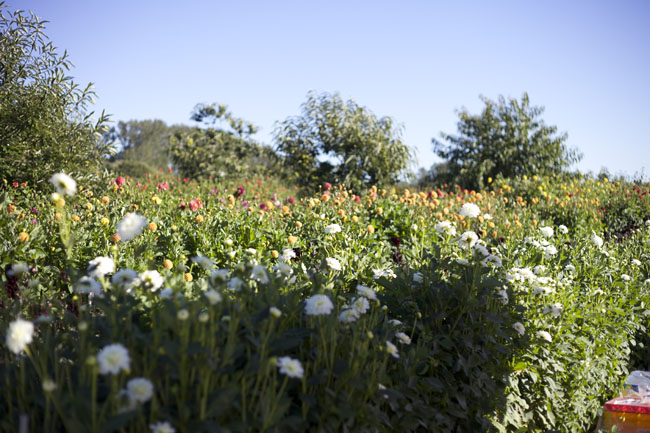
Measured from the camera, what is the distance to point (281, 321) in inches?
76.9

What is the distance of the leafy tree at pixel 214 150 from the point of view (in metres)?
14.0

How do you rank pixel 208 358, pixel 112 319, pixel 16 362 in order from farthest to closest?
pixel 16 362 → pixel 112 319 → pixel 208 358

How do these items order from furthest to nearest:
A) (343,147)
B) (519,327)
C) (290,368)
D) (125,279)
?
(343,147) < (519,327) < (125,279) < (290,368)

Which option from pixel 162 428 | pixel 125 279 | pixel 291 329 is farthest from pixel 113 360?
pixel 291 329

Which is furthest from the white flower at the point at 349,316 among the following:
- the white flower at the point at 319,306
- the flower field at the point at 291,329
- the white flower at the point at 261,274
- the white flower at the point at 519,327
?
the white flower at the point at 519,327

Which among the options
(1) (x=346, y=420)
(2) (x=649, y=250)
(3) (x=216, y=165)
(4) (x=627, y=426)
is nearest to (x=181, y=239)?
(1) (x=346, y=420)

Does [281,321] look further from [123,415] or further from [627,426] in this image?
[627,426]

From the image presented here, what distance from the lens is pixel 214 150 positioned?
46.4 ft

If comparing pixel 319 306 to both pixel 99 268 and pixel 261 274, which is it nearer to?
pixel 261 274

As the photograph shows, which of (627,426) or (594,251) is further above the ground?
(594,251)

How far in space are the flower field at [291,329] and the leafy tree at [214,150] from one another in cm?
920

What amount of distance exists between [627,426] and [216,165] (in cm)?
1277

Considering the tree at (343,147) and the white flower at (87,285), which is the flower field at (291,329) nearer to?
the white flower at (87,285)

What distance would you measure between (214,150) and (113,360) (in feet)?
43.9
